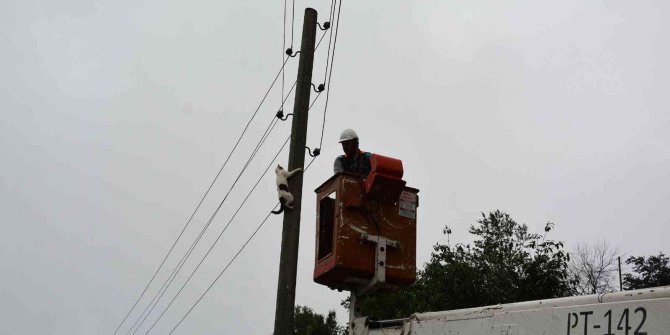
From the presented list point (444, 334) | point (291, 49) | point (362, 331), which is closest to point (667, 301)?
point (444, 334)

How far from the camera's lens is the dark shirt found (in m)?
5.48

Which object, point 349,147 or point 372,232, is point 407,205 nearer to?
point 372,232

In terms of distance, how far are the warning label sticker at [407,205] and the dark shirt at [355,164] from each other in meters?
0.86

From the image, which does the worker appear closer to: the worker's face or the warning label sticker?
the worker's face

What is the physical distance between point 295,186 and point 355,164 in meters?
0.97

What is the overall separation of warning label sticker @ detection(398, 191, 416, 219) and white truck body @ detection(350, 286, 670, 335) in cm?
118

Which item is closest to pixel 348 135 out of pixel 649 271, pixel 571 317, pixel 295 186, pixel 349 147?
pixel 349 147

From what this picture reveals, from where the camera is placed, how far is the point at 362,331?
13.5 ft

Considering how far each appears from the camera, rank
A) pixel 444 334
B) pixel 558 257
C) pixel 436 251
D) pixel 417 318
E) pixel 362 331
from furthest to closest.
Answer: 1. pixel 436 251
2. pixel 558 257
3. pixel 362 331
4. pixel 417 318
5. pixel 444 334

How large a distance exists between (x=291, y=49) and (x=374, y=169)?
11.9 ft

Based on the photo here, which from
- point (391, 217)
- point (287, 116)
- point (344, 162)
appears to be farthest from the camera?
point (287, 116)

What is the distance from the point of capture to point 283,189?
20.3 feet

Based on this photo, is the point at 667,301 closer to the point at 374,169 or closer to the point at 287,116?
the point at 374,169

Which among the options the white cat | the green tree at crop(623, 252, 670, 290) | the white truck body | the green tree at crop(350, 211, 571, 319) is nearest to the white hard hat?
the white cat
